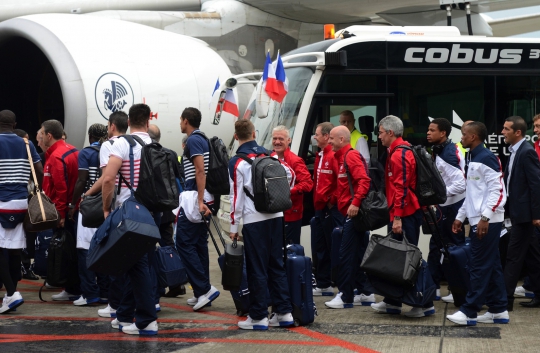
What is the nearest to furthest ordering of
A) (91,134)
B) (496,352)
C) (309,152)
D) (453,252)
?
1. (496,352)
2. (453,252)
3. (91,134)
4. (309,152)

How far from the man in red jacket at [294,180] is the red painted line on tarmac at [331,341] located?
176 centimetres

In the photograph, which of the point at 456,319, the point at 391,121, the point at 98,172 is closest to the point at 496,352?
the point at 456,319

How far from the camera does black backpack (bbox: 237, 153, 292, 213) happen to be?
19.3ft

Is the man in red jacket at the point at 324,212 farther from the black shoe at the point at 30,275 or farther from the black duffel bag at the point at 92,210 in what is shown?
the black shoe at the point at 30,275

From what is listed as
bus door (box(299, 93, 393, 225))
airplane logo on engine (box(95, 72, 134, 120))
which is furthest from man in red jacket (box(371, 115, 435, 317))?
airplane logo on engine (box(95, 72, 134, 120))

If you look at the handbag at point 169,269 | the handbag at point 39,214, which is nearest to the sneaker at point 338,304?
the handbag at point 169,269

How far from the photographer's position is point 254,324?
6.12m

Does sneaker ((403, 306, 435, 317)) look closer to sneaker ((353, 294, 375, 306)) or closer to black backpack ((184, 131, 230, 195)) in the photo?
sneaker ((353, 294, 375, 306))

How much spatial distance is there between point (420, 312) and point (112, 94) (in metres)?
6.52

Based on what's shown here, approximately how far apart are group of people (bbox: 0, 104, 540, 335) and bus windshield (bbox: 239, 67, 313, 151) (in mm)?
1028

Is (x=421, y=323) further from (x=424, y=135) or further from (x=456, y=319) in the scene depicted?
(x=424, y=135)

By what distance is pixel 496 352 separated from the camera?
5441mm

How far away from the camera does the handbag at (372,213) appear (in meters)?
6.77

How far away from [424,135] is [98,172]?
3.69m
